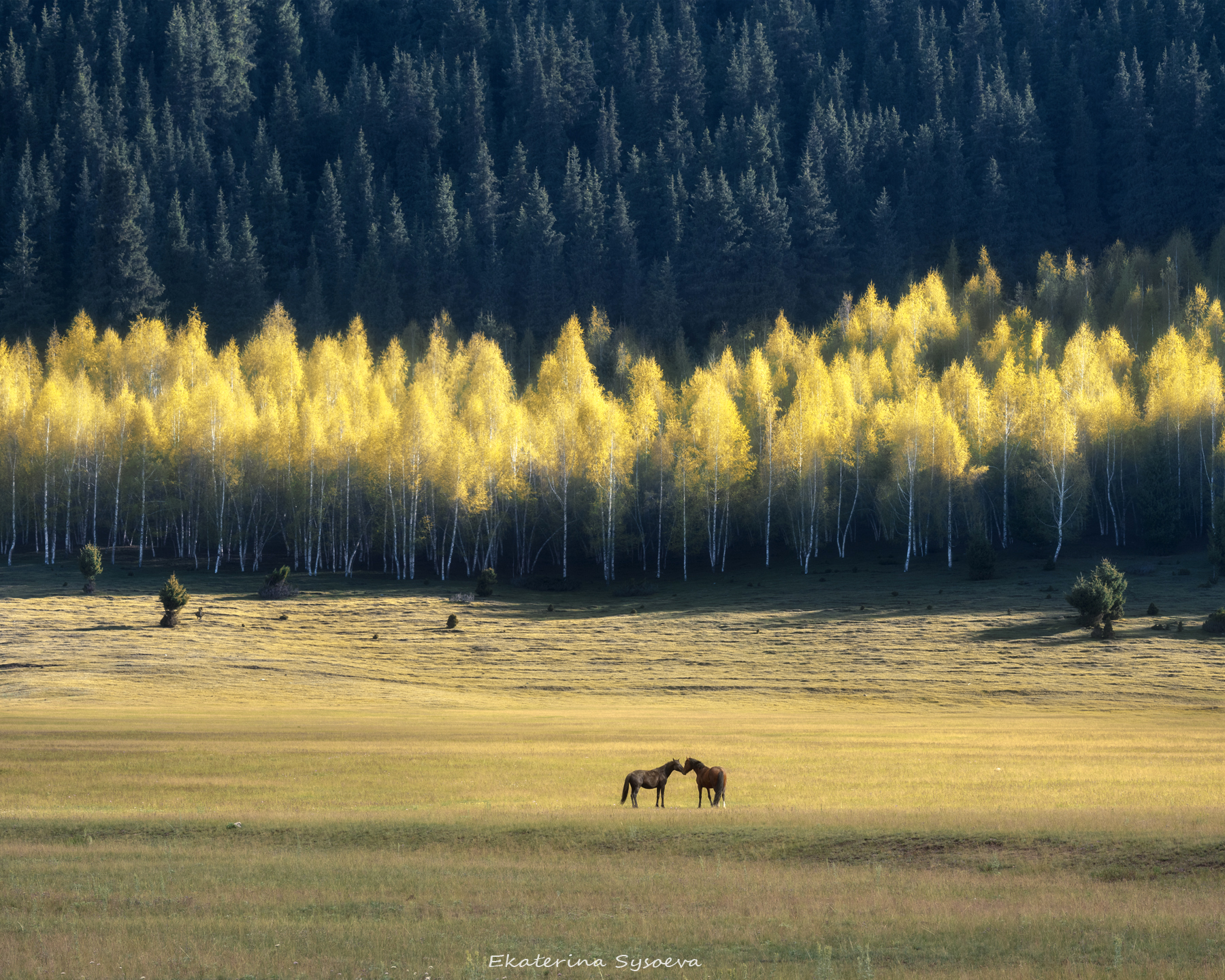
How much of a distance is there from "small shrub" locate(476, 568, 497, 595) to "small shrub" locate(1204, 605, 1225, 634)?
43.9 meters

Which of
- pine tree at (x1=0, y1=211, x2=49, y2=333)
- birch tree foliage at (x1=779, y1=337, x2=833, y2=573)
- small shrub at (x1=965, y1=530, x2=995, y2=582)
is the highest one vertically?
pine tree at (x1=0, y1=211, x2=49, y2=333)

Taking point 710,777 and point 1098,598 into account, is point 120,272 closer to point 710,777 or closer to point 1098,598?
point 1098,598

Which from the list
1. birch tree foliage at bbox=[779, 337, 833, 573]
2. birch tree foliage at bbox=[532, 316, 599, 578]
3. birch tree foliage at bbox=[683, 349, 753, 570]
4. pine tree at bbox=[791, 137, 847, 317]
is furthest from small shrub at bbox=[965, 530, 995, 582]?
pine tree at bbox=[791, 137, 847, 317]

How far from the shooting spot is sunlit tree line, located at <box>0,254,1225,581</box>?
87.4 meters

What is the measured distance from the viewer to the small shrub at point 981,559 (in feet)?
253

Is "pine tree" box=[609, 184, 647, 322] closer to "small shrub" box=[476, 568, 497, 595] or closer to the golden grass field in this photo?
"small shrub" box=[476, 568, 497, 595]

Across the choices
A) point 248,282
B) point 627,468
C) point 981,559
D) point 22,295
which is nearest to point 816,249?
point 627,468

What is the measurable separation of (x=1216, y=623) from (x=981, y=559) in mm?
19793

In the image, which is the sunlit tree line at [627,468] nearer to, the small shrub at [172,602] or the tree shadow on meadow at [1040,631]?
the tree shadow on meadow at [1040,631]

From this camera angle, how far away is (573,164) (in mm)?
159125

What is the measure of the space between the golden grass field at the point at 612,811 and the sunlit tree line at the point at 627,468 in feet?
92.8

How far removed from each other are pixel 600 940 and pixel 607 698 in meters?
38.7

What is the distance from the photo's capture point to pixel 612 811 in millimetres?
21844

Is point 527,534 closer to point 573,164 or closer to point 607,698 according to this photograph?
point 607,698
